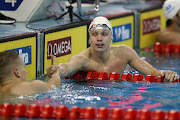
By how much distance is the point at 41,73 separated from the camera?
5.27 m

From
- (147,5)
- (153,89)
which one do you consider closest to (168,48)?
(147,5)

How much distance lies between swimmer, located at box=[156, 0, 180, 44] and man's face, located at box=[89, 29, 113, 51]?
9.16 feet

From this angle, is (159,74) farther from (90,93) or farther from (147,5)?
(147,5)

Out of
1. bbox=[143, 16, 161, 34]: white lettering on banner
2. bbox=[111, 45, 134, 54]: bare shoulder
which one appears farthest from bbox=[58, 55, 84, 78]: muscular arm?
bbox=[143, 16, 161, 34]: white lettering on banner

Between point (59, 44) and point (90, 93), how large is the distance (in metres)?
1.44

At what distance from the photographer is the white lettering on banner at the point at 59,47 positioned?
536cm

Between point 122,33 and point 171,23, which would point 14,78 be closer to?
point 122,33

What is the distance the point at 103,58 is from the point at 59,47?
2.79ft

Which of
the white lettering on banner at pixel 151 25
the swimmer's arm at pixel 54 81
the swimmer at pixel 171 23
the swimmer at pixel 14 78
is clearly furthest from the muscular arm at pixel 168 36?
the swimmer at pixel 14 78

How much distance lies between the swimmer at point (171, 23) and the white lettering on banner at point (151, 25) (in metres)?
0.25

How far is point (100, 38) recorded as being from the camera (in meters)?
4.57

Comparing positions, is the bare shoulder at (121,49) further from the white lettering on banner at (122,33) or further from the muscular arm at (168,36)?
the muscular arm at (168,36)

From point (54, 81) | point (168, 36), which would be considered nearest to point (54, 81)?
point (54, 81)

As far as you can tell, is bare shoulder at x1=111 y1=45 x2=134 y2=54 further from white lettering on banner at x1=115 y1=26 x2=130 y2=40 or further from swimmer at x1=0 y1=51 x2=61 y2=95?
white lettering on banner at x1=115 y1=26 x2=130 y2=40
